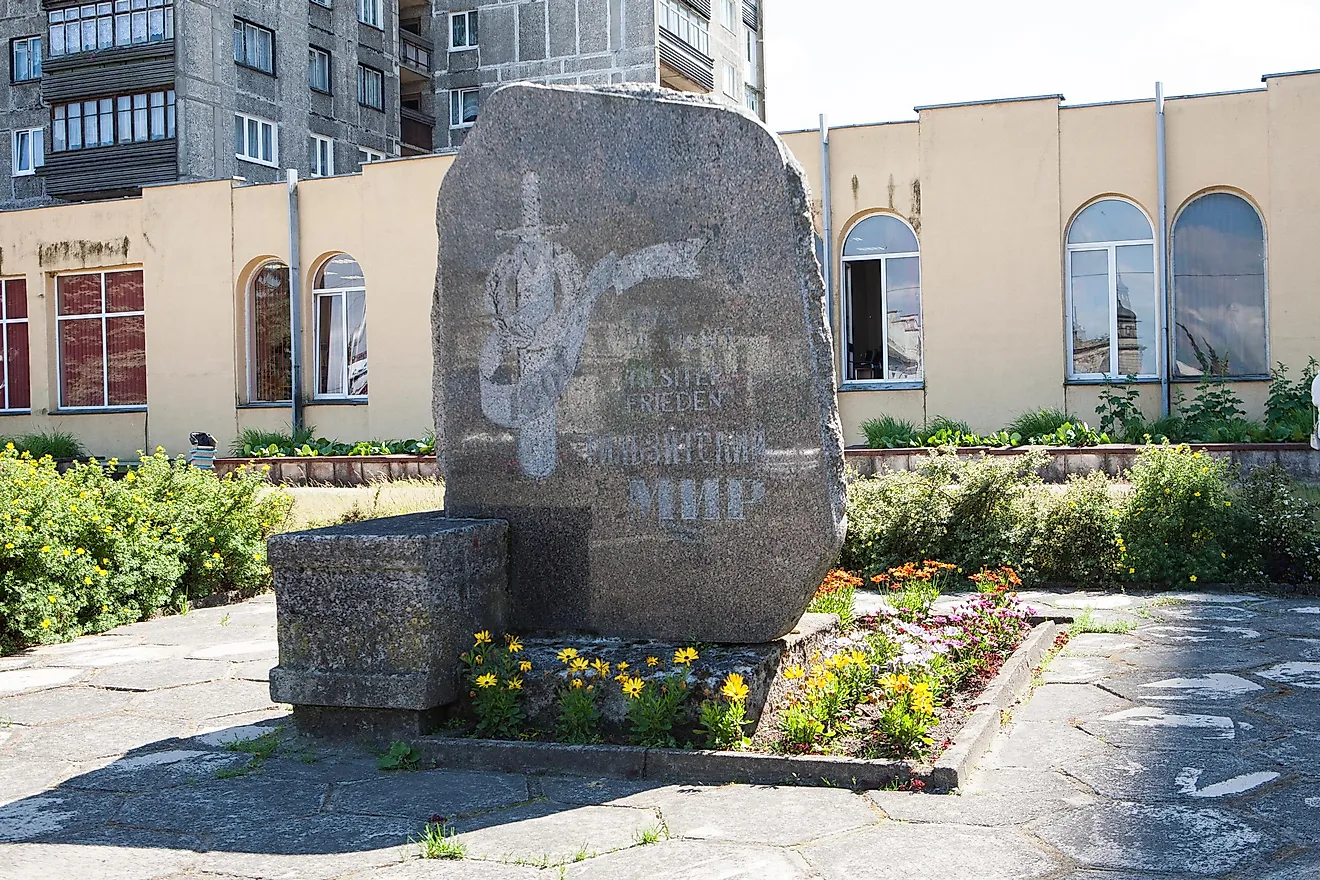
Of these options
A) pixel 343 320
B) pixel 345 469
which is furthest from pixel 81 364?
pixel 345 469

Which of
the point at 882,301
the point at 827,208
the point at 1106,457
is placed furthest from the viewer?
the point at 882,301

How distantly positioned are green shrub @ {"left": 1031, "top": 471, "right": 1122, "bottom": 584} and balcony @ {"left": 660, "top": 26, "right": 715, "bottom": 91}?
101ft

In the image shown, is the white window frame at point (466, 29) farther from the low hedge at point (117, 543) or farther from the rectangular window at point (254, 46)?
the low hedge at point (117, 543)

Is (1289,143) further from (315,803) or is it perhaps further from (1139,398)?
(315,803)

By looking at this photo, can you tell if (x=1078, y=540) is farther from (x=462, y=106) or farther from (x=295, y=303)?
(x=462, y=106)

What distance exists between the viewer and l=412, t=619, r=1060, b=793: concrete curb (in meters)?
4.30

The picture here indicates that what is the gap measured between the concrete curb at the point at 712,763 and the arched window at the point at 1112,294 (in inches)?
537

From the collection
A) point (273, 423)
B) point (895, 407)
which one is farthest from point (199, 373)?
point (895, 407)

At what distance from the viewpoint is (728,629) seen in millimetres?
5180

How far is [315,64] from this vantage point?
3856 centimetres

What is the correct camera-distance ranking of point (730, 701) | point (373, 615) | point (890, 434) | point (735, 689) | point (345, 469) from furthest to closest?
point (345, 469)
point (890, 434)
point (373, 615)
point (730, 701)
point (735, 689)

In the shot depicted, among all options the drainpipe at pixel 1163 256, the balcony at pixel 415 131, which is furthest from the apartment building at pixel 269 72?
the drainpipe at pixel 1163 256

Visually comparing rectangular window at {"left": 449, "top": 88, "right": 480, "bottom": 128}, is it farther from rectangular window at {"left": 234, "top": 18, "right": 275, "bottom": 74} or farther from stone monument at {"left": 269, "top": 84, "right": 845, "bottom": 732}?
stone monument at {"left": 269, "top": 84, "right": 845, "bottom": 732}

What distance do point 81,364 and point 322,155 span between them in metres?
16.3
